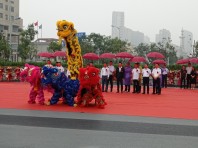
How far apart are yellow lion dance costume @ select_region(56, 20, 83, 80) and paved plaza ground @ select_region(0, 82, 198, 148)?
1.38 meters

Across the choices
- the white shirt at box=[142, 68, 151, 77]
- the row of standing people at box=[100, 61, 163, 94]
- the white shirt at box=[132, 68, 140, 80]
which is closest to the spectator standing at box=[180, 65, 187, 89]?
the row of standing people at box=[100, 61, 163, 94]

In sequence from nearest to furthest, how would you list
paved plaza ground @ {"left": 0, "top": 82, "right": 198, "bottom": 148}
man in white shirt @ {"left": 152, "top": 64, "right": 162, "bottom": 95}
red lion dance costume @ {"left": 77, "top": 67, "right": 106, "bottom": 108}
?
1. paved plaza ground @ {"left": 0, "top": 82, "right": 198, "bottom": 148}
2. red lion dance costume @ {"left": 77, "top": 67, "right": 106, "bottom": 108}
3. man in white shirt @ {"left": 152, "top": 64, "right": 162, "bottom": 95}

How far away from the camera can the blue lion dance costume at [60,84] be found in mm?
10578

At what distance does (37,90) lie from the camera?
11.1 meters

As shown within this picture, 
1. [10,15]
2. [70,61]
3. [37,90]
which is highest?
[10,15]

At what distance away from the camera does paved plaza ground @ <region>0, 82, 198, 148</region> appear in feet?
19.9

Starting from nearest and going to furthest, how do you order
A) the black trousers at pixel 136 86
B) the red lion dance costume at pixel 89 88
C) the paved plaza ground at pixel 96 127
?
the paved plaza ground at pixel 96 127
the red lion dance costume at pixel 89 88
the black trousers at pixel 136 86

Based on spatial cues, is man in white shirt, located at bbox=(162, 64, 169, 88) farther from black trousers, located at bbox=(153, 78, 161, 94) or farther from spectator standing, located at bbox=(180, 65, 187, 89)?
black trousers, located at bbox=(153, 78, 161, 94)

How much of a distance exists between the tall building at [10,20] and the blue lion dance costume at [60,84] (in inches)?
2140

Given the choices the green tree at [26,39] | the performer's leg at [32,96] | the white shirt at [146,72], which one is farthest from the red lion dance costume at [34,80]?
the green tree at [26,39]

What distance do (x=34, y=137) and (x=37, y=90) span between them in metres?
4.85

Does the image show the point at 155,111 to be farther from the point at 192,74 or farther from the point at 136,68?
the point at 192,74

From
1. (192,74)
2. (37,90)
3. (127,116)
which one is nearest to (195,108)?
(127,116)

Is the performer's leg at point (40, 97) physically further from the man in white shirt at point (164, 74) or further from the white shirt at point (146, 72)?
the man in white shirt at point (164, 74)
